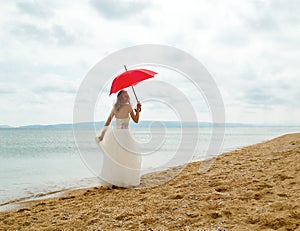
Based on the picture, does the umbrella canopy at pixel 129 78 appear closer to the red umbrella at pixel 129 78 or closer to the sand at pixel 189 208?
the red umbrella at pixel 129 78

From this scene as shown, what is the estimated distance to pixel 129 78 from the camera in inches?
240

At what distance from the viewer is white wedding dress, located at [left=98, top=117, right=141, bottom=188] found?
20.8ft

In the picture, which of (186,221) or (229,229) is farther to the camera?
(186,221)

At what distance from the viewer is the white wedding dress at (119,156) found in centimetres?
634

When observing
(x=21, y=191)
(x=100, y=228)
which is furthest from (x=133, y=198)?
(x=21, y=191)

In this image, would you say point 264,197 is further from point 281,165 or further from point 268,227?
point 281,165

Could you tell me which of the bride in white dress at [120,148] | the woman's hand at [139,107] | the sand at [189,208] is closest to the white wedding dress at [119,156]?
the bride in white dress at [120,148]

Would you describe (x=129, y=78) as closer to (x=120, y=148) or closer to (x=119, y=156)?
(x=120, y=148)

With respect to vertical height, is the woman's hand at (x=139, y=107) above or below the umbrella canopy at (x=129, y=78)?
below

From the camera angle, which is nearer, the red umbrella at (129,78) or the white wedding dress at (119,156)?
the red umbrella at (129,78)

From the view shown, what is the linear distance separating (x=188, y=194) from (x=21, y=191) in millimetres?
5198

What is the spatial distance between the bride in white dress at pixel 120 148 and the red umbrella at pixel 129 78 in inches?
11.1

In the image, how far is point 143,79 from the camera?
6.08 m

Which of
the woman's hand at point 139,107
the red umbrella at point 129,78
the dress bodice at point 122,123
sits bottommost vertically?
the dress bodice at point 122,123
